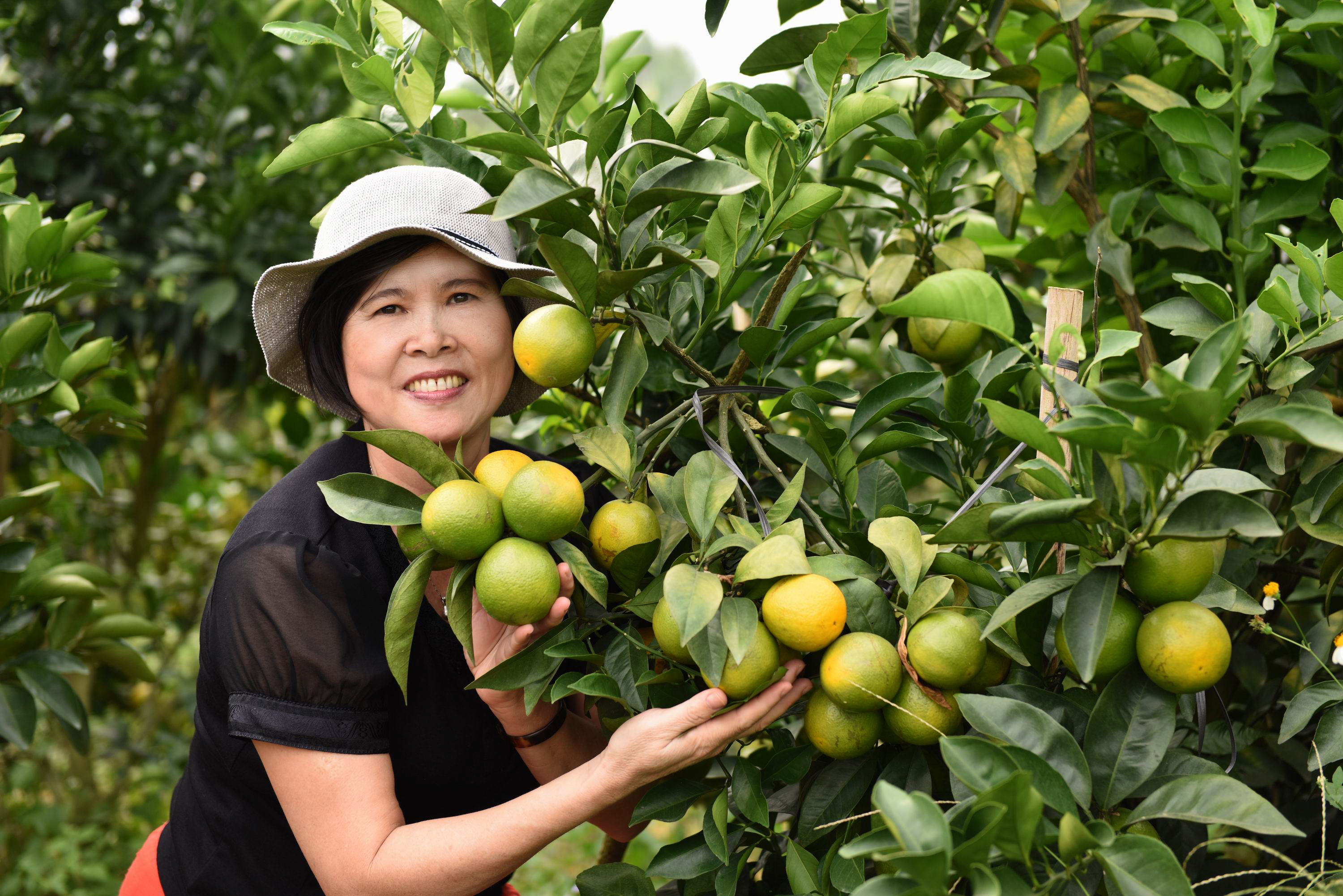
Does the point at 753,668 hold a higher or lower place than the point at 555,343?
lower

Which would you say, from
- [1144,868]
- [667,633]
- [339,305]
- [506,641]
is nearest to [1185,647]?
[1144,868]

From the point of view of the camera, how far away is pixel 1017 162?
4.40 feet

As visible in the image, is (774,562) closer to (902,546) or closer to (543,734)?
(902,546)

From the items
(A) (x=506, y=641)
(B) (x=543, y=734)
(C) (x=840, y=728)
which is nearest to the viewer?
(C) (x=840, y=728)

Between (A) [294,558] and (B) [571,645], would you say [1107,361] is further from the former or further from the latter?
(A) [294,558]

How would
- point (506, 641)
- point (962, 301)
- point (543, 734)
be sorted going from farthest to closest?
1. point (543, 734)
2. point (506, 641)
3. point (962, 301)

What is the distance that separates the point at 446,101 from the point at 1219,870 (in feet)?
4.83

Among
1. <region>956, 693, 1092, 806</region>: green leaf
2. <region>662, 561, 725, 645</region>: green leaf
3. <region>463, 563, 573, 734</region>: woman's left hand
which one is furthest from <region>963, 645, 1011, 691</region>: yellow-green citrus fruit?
<region>463, 563, 573, 734</region>: woman's left hand

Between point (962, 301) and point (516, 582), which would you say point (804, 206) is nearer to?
point (962, 301)

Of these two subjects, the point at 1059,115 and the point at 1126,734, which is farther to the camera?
the point at 1059,115

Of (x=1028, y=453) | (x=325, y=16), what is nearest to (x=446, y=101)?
(x=1028, y=453)

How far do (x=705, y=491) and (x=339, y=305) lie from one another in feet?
1.81

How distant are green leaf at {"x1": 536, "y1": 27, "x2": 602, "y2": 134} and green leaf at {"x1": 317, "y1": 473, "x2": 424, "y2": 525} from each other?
1.24 feet

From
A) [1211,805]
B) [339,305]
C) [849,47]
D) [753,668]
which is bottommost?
[1211,805]
